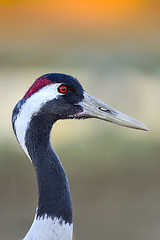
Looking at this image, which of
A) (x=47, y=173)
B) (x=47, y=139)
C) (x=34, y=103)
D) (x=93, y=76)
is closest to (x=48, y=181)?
(x=47, y=173)

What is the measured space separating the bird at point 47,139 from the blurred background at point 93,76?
7.57ft

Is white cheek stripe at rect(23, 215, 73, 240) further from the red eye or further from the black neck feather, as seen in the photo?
the red eye

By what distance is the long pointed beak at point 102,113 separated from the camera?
1.61 metres

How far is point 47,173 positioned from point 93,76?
391 cm

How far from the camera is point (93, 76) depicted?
542 centimetres

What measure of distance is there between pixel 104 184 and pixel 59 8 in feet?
6.68

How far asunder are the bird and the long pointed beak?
3 cm

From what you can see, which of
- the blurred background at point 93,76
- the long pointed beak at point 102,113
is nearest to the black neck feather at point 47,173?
the long pointed beak at point 102,113

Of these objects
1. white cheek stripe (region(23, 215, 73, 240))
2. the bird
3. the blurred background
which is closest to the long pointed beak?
the bird

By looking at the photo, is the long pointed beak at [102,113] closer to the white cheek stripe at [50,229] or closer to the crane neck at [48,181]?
the crane neck at [48,181]

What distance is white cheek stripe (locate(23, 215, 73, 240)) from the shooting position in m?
1.57

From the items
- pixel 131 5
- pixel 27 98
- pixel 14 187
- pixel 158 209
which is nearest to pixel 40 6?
pixel 131 5

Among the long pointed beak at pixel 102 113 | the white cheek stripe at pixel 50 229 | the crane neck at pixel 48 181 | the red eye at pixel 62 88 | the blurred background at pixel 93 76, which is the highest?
the blurred background at pixel 93 76

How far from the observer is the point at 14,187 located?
3.95m
